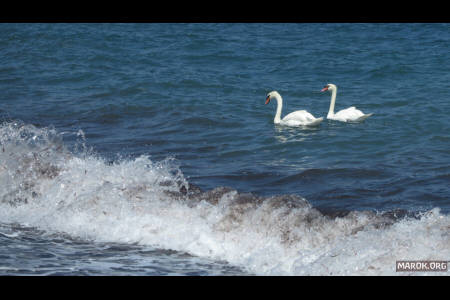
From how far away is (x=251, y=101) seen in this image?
49.0 ft

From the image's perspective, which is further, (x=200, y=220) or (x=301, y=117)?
(x=301, y=117)

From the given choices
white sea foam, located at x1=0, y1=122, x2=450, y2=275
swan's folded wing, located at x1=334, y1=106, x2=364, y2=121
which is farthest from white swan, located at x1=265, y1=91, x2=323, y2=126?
white sea foam, located at x1=0, y1=122, x2=450, y2=275

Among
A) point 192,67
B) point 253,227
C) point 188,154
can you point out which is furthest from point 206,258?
point 192,67

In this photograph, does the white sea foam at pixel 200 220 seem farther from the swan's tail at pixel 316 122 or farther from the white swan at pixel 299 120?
the swan's tail at pixel 316 122

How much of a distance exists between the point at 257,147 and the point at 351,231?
4393 millimetres

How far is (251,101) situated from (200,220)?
750cm

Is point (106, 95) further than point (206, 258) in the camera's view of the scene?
Yes

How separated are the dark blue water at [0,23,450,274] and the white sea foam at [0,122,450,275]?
20cm

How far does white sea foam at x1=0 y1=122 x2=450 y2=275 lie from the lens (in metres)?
6.41

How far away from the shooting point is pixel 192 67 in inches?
707

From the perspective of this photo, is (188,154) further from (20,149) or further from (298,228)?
(298,228)

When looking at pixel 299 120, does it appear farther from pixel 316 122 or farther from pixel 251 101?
pixel 251 101

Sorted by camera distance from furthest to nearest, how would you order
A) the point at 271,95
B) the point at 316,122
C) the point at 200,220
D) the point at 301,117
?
the point at 271,95
the point at 301,117
the point at 316,122
the point at 200,220

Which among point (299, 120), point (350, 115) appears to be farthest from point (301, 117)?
point (350, 115)
